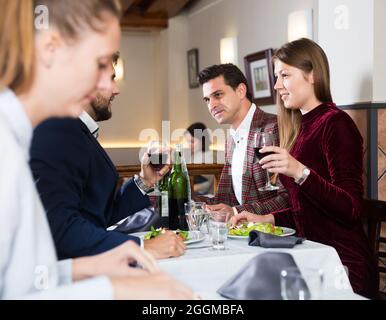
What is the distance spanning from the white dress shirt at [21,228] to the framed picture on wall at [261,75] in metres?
4.67

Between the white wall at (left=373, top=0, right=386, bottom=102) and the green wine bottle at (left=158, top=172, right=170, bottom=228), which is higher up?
the white wall at (left=373, top=0, right=386, bottom=102)

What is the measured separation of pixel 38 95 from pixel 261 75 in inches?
195

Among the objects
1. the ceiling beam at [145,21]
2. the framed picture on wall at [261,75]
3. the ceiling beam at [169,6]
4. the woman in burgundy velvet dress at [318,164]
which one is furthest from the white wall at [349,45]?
the ceiling beam at [145,21]

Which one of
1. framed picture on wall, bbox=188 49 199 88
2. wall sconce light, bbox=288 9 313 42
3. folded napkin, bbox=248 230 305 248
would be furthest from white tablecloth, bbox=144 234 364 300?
framed picture on wall, bbox=188 49 199 88

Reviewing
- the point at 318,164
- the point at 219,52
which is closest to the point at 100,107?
the point at 318,164

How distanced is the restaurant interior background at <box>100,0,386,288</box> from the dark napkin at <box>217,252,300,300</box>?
207cm

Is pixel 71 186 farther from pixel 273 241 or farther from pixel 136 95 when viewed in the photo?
pixel 136 95

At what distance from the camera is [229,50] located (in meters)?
6.54

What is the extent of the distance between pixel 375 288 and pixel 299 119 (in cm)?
80

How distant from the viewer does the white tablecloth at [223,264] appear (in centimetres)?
Answer: 173

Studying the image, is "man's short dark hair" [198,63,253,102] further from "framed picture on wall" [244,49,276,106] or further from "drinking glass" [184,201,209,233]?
"framed picture on wall" [244,49,276,106]

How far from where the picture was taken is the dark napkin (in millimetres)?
1246

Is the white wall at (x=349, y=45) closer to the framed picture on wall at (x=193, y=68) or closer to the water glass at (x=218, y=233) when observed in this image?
the water glass at (x=218, y=233)

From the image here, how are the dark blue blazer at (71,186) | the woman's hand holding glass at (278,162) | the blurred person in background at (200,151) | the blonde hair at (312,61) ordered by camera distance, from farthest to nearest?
the blurred person in background at (200,151) → the blonde hair at (312,61) → the woman's hand holding glass at (278,162) → the dark blue blazer at (71,186)
